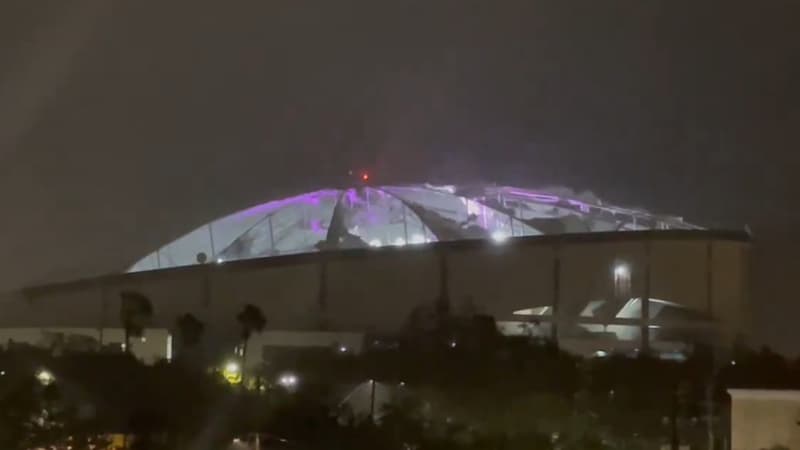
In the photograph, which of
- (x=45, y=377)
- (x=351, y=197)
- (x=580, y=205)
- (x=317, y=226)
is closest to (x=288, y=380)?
(x=45, y=377)

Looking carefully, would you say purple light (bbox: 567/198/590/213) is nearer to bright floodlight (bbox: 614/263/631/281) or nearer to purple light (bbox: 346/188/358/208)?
bright floodlight (bbox: 614/263/631/281)

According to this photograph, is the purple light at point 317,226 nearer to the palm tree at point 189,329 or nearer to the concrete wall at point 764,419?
the palm tree at point 189,329

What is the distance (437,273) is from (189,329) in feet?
6.58

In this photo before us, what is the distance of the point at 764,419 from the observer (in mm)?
3883

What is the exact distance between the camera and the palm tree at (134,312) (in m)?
4.95

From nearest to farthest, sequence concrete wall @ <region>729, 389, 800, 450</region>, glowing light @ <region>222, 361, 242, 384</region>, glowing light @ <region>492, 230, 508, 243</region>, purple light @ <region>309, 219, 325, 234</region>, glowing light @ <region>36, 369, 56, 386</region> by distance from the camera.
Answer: concrete wall @ <region>729, 389, 800, 450</region>, glowing light @ <region>36, 369, 56, 386</region>, glowing light @ <region>222, 361, 242, 384</region>, purple light @ <region>309, 219, 325, 234</region>, glowing light @ <region>492, 230, 508, 243</region>

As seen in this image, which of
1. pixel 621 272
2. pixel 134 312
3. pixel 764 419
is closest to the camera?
pixel 764 419

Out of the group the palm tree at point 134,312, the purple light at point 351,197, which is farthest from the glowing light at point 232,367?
the purple light at point 351,197

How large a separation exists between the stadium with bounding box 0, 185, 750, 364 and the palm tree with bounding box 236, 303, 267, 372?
72 millimetres

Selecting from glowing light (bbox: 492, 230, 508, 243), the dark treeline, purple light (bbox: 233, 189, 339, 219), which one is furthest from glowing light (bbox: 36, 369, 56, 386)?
glowing light (bbox: 492, 230, 508, 243)

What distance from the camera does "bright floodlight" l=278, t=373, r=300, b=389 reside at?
445cm

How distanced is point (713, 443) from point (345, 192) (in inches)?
92.3

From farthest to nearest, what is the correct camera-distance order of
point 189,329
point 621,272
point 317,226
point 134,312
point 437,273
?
1. point 621,272
2. point 437,273
3. point 317,226
4. point 134,312
5. point 189,329

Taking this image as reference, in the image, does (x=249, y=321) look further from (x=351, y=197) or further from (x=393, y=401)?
(x=393, y=401)
